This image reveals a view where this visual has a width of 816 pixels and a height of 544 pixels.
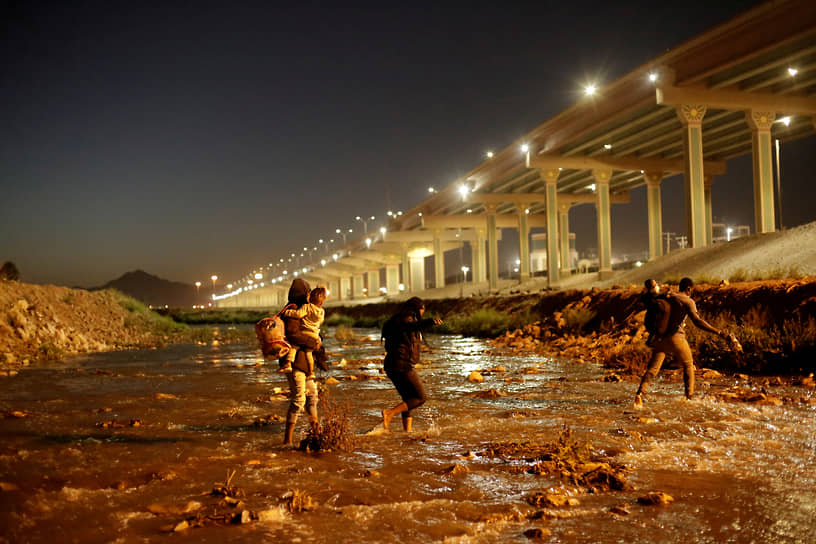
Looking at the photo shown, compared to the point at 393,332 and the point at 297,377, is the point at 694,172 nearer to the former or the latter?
the point at 393,332

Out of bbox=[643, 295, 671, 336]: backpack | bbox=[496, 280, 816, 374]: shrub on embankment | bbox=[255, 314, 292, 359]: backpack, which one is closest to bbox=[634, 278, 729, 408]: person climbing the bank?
bbox=[643, 295, 671, 336]: backpack

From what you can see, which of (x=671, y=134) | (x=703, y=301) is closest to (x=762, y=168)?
(x=671, y=134)

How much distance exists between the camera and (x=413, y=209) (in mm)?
75688

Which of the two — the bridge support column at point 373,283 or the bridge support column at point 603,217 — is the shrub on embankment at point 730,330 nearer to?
the bridge support column at point 603,217

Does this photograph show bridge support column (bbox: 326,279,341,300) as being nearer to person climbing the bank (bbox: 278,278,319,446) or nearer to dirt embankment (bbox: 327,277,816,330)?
dirt embankment (bbox: 327,277,816,330)

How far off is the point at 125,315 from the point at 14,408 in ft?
77.4

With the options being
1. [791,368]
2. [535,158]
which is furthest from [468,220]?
[791,368]

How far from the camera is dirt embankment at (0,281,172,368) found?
2194 cm

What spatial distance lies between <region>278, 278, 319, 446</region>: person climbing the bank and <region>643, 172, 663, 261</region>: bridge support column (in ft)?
136

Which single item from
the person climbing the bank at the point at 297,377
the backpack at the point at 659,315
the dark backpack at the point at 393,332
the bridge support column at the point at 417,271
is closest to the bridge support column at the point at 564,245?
the bridge support column at the point at 417,271

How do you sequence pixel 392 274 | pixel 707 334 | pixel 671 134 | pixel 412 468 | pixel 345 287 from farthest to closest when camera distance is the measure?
pixel 345 287, pixel 392 274, pixel 671 134, pixel 707 334, pixel 412 468

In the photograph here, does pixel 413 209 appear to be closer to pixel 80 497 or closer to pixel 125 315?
pixel 125 315

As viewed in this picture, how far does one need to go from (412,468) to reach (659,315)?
476 cm

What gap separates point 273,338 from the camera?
7.50 meters
